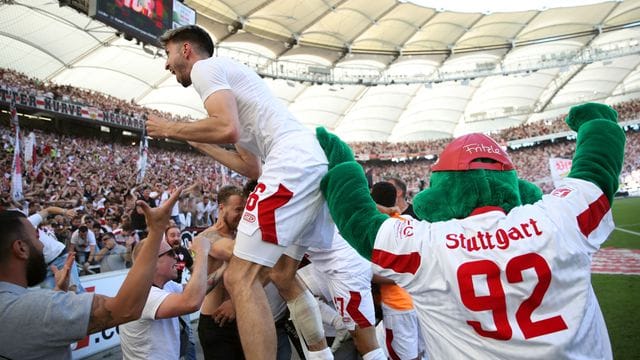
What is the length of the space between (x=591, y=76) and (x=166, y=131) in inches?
1926

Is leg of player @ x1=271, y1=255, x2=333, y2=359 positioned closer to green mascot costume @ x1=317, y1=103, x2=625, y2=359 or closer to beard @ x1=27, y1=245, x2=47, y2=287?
green mascot costume @ x1=317, y1=103, x2=625, y2=359

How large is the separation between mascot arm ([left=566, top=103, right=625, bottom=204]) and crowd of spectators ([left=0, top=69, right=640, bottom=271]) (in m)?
2.10

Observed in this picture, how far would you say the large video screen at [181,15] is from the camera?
1630 cm

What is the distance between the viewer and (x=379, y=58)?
120 feet

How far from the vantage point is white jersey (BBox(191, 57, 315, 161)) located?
2662 millimetres

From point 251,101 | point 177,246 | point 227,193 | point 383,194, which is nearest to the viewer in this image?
point 251,101

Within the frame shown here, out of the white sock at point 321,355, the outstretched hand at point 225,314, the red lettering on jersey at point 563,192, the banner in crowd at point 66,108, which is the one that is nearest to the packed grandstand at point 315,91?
the banner in crowd at point 66,108

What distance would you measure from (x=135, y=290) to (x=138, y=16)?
49.2 feet

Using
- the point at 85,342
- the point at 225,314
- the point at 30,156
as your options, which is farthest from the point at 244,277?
the point at 30,156

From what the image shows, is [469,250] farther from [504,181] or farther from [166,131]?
[166,131]

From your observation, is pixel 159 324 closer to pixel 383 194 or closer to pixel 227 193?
pixel 227 193

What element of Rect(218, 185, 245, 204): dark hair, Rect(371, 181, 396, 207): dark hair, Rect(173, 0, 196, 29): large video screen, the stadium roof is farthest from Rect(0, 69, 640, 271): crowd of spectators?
Rect(173, 0, 196, 29): large video screen

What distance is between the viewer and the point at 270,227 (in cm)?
244

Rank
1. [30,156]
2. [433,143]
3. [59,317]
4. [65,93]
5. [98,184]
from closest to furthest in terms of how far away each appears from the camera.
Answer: [59,317], [30,156], [98,184], [65,93], [433,143]
